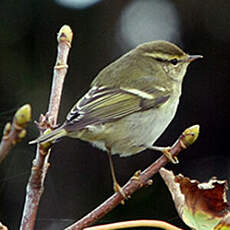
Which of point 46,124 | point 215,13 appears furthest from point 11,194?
point 46,124

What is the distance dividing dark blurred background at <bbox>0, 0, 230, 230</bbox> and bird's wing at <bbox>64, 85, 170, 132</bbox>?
0.89m

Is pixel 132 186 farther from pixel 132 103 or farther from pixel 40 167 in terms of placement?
pixel 132 103

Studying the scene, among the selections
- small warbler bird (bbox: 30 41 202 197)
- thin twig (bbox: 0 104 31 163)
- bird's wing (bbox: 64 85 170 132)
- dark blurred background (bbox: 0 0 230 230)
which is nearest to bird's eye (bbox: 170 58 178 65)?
small warbler bird (bbox: 30 41 202 197)

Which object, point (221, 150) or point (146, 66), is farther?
point (221, 150)

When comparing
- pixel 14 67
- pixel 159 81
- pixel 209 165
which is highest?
pixel 14 67

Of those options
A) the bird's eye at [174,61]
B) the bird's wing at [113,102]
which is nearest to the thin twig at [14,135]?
the bird's wing at [113,102]

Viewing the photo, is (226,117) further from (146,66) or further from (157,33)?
(146,66)

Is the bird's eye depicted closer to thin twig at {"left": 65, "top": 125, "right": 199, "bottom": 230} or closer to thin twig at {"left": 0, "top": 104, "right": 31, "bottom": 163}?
thin twig at {"left": 65, "top": 125, "right": 199, "bottom": 230}

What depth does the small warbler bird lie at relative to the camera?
1256 millimetres

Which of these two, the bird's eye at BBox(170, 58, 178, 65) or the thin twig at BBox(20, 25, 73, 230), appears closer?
the thin twig at BBox(20, 25, 73, 230)

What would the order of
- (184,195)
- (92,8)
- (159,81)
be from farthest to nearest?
(92,8) → (159,81) → (184,195)

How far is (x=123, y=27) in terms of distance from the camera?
3.04 metres

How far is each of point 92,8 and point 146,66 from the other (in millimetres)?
1443

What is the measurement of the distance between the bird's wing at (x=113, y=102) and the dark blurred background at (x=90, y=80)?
89cm
